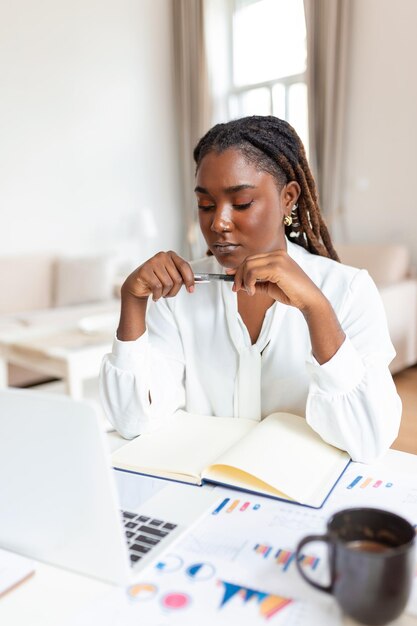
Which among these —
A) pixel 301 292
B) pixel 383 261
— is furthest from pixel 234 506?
pixel 383 261

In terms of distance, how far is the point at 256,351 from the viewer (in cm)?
106

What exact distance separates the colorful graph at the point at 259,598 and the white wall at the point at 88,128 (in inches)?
161

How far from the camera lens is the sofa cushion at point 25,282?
3887 millimetres

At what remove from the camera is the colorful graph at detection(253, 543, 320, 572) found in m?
0.57

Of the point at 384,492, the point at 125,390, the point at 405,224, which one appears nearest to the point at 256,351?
the point at 125,390

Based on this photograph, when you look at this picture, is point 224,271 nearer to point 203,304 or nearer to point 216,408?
point 203,304

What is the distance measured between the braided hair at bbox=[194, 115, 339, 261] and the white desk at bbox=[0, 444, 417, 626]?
724 mm

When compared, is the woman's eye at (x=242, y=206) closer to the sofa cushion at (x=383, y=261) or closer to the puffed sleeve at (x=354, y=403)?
the puffed sleeve at (x=354, y=403)

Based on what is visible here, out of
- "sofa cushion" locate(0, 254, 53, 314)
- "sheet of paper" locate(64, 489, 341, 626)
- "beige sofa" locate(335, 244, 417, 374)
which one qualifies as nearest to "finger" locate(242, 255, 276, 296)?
"sheet of paper" locate(64, 489, 341, 626)

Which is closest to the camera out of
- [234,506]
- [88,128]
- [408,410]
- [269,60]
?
[234,506]

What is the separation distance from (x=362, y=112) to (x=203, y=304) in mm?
3208

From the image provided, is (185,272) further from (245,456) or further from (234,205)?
(245,456)

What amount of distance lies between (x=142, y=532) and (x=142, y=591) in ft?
A: 0.37

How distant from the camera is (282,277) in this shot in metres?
0.86
